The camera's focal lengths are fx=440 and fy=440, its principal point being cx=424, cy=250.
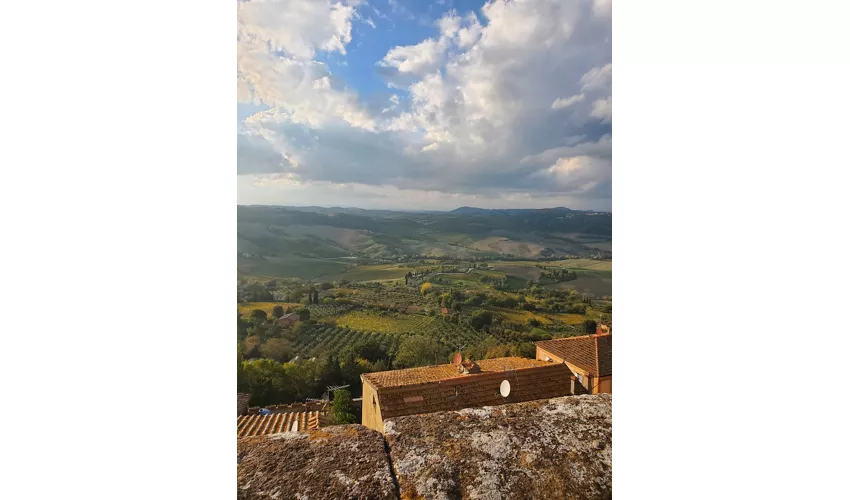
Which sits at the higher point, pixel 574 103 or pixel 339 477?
pixel 574 103

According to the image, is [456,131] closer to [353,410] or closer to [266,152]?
[266,152]

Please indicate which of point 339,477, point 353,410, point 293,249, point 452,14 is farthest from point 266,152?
point 339,477

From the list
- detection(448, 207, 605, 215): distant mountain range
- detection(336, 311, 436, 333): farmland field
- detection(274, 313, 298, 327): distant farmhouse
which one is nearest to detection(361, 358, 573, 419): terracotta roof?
detection(336, 311, 436, 333): farmland field

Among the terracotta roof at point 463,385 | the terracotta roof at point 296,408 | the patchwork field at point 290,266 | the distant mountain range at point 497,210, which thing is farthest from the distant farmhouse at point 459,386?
the distant mountain range at point 497,210

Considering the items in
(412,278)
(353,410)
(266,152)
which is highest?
(266,152)

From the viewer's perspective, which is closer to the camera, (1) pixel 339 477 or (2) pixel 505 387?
(1) pixel 339 477

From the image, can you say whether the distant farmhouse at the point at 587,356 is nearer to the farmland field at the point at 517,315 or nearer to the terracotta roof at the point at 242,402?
the farmland field at the point at 517,315

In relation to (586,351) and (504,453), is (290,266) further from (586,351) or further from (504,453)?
(586,351)
